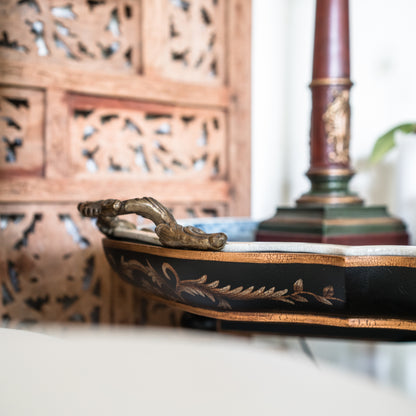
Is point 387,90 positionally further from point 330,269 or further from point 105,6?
point 330,269

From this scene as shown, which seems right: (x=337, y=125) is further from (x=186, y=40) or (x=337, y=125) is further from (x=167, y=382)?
(x=167, y=382)

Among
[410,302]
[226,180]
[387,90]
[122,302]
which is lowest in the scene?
[122,302]

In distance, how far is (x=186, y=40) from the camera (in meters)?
1.09

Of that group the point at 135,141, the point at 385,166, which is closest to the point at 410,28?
the point at 385,166

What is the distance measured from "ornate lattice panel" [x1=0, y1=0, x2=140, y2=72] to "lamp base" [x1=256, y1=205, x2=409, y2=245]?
0.49 metres

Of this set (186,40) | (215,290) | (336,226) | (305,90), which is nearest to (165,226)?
(215,290)

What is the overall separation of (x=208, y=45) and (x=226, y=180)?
0.33 m

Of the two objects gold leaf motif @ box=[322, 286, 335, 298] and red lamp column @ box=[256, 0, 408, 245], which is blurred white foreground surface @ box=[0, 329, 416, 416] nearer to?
gold leaf motif @ box=[322, 286, 335, 298]

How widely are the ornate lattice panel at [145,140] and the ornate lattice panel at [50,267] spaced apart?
0.42ft

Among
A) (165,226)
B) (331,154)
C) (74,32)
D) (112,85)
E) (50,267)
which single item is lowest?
(50,267)

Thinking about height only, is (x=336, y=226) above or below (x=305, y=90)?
below

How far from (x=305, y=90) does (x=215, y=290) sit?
3.09 ft

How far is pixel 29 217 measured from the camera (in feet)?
2.98

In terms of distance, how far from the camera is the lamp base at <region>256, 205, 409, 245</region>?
2.42 feet
